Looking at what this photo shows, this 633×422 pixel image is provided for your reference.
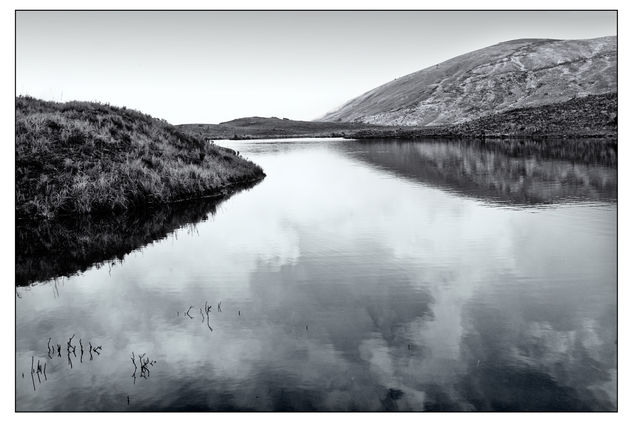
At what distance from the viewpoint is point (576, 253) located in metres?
15.0

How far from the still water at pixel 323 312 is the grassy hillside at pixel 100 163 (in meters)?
2.74

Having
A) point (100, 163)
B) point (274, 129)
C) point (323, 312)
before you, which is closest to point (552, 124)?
point (100, 163)

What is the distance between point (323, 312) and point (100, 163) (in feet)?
62.1

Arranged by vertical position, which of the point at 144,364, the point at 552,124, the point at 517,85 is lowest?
the point at 144,364

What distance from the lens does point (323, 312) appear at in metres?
10.7

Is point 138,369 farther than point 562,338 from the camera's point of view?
No

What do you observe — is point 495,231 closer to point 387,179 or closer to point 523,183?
point 523,183

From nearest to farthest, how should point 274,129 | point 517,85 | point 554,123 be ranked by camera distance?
point 554,123, point 274,129, point 517,85

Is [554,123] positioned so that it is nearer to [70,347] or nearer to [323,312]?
[323,312]

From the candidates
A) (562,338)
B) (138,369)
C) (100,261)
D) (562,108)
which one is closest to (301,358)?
(138,369)

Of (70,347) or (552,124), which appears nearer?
(70,347)

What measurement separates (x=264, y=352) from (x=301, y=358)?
2.31 ft

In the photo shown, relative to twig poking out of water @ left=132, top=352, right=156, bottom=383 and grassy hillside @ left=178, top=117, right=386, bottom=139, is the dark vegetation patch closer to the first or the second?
grassy hillside @ left=178, top=117, right=386, bottom=139

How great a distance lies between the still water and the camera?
7.72 metres
